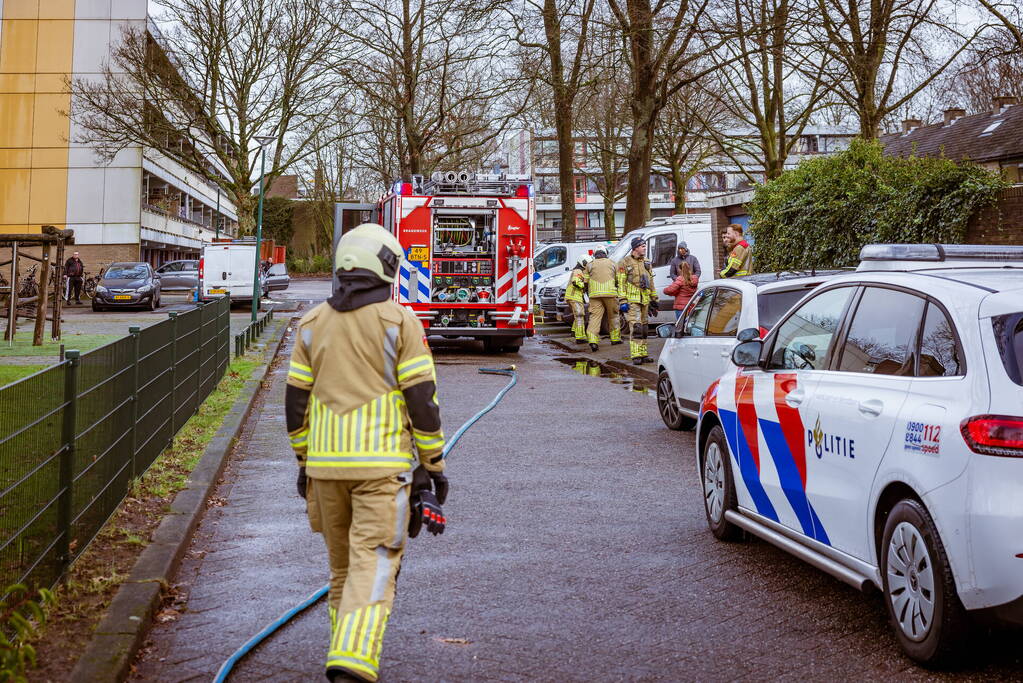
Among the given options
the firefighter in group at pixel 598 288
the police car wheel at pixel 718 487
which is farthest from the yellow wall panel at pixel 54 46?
the police car wheel at pixel 718 487

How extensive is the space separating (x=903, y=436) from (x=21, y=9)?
186 feet

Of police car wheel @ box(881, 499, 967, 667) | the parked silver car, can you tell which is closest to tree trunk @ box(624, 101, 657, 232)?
police car wheel @ box(881, 499, 967, 667)

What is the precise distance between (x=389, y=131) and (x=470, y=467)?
39.5 metres

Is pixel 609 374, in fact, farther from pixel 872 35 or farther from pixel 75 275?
pixel 75 275

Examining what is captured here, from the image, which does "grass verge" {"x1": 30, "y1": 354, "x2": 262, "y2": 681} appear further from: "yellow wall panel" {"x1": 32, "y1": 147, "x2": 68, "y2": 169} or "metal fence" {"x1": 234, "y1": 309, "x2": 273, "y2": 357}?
"yellow wall panel" {"x1": 32, "y1": 147, "x2": 68, "y2": 169}

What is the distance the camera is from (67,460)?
5.59m

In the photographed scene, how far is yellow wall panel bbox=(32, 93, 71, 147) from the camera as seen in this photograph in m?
53.5

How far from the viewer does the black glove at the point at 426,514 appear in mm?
4254

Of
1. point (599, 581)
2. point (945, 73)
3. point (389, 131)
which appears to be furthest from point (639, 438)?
point (389, 131)

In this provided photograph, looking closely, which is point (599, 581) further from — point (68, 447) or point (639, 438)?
point (639, 438)

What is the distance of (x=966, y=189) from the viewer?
1448 cm

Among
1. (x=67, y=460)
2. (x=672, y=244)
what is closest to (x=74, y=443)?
(x=67, y=460)

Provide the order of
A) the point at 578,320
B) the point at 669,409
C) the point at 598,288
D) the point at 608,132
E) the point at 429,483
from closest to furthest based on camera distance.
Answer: the point at 429,483
the point at 669,409
the point at 598,288
the point at 578,320
the point at 608,132

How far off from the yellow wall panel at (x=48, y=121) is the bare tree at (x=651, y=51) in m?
35.7
